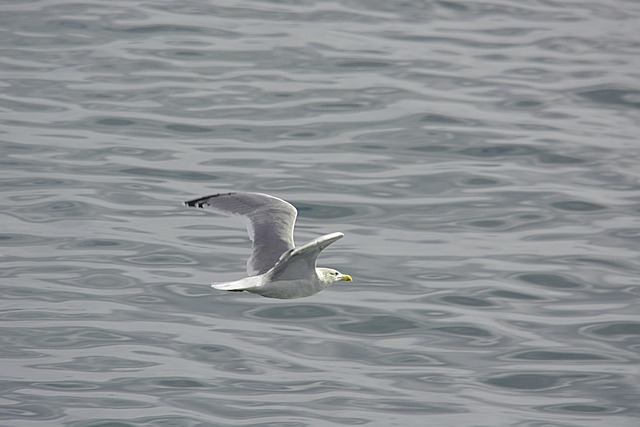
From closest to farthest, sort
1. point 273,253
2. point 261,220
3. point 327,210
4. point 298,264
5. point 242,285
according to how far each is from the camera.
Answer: point 242,285 → point 298,264 → point 273,253 → point 261,220 → point 327,210

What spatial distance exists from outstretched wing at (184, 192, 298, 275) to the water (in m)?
1.70

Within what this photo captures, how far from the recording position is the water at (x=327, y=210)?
1230 centimetres

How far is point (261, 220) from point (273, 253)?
0.56 meters

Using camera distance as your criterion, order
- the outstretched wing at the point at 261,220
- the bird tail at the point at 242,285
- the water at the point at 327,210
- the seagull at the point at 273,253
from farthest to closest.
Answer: the water at the point at 327,210
the outstretched wing at the point at 261,220
the seagull at the point at 273,253
the bird tail at the point at 242,285

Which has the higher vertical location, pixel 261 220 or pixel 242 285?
pixel 261 220

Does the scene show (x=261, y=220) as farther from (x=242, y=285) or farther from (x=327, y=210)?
(x=327, y=210)

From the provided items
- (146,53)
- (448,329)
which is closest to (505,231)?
(448,329)

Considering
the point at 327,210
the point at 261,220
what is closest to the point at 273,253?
the point at 261,220

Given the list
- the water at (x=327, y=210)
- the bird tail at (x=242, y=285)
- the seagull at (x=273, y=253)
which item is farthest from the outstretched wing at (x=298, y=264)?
the water at (x=327, y=210)

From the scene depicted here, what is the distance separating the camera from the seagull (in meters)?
9.84

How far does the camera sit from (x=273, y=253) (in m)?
10.6

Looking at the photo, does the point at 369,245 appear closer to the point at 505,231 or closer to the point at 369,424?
the point at 505,231

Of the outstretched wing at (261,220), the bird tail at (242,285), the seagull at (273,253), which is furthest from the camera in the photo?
the outstretched wing at (261,220)

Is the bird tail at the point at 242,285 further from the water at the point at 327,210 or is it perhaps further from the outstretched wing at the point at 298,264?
the water at the point at 327,210
